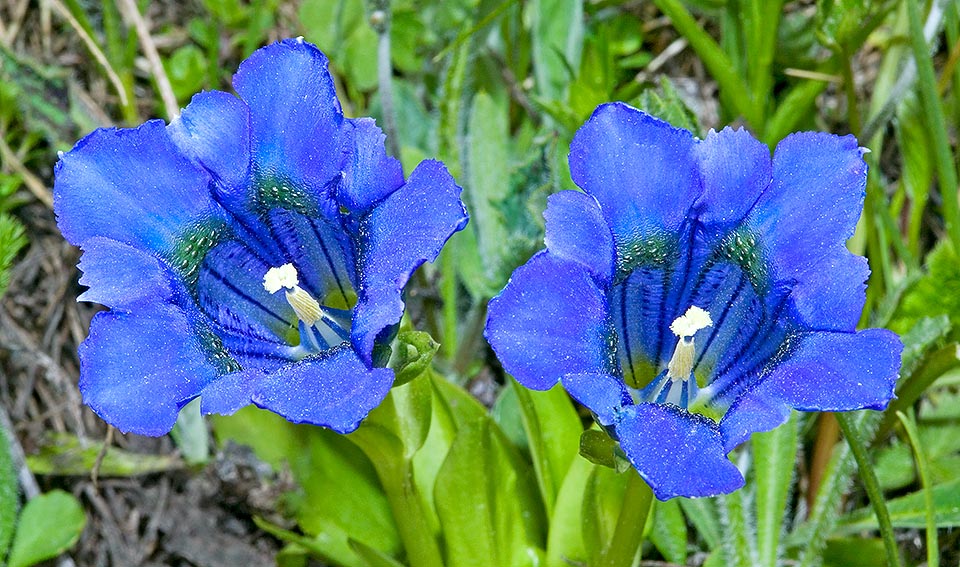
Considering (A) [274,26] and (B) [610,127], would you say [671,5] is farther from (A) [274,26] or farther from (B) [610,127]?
(A) [274,26]

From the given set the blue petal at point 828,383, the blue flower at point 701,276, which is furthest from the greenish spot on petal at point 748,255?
the blue petal at point 828,383

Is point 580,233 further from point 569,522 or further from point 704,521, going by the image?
point 704,521

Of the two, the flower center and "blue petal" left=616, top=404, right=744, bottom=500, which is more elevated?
"blue petal" left=616, top=404, right=744, bottom=500

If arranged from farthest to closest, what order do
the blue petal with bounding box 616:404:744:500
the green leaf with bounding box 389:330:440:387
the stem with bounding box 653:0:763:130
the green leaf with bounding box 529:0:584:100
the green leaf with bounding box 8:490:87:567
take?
the green leaf with bounding box 529:0:584:100, the stem with bounding box 653:0:763:130, the green leaf with bounding box 8:490:87:567, the green leaf with bounding box 389:330:440:387, the blue petal with bounding box 616:404:744:500

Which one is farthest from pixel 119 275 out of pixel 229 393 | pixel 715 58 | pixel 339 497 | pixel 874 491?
pixel 715 58

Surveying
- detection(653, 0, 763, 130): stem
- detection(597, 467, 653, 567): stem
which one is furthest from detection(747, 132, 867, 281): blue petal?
detection(653, 0, 763, 130): stem

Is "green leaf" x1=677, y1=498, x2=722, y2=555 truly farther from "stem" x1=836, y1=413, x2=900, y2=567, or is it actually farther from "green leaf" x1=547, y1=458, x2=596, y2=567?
"stem" x1=836, y1=413, x2=900, y2=567
